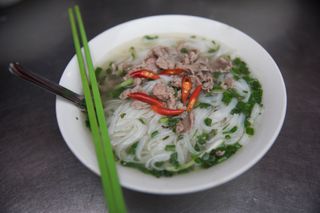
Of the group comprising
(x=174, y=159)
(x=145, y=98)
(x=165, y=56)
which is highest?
(x=165, y=56)

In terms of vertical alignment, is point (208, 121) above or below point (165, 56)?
below

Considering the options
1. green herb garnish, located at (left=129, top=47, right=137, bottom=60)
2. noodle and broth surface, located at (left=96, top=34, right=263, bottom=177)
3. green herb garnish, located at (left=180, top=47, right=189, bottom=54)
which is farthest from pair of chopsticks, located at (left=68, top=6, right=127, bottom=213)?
green herb garnish, located at (left=180, top=47, right=189, bottom=54)

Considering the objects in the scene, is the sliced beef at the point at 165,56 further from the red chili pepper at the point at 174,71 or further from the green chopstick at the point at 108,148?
the green chopstick at the point at 108,148

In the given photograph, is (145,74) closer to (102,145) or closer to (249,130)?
(102,145)

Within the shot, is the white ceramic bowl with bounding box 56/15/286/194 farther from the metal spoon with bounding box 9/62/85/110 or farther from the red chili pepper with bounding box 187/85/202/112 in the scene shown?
the red chili pepper with bounding box 187/85/202/112

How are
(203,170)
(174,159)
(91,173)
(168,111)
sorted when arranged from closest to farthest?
(203,170), (174,159), (168,111), (91,173)

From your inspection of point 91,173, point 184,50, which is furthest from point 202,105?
point 91,173

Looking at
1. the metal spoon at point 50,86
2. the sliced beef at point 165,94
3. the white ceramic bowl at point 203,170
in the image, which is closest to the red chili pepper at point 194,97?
the sliced beef at point 165,94
